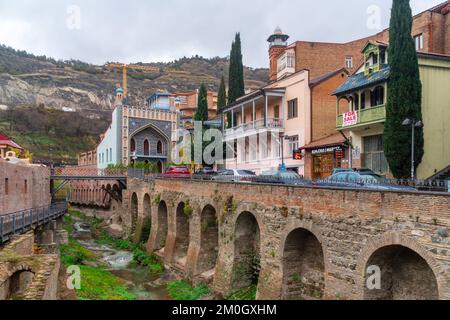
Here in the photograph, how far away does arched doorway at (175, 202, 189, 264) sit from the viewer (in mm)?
28000

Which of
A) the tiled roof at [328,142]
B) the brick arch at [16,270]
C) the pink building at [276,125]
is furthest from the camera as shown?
the pink building at [276,125]

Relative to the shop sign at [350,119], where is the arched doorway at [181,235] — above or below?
below

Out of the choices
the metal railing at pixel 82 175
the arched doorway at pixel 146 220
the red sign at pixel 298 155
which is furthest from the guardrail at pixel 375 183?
the metal railing at pixel 82 175

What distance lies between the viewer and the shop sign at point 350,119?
981 inches

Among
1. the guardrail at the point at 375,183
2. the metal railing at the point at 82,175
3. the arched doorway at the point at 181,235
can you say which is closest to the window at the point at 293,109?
the guardrail at the point at 375,183

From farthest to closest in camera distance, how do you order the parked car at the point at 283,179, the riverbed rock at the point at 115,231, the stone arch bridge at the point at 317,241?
the riverbed rock at the point at 115,231
the parked car at the point at 283,179
the stone arch bridge at the point at 317,241

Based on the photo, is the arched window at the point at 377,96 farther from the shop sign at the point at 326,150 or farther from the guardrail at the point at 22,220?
the guardrail at the point at 22,220

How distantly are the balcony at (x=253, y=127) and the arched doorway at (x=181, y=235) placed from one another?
1016 cm

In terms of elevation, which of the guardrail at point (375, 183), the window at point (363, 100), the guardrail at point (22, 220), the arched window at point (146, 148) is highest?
the window at point (363, 100)

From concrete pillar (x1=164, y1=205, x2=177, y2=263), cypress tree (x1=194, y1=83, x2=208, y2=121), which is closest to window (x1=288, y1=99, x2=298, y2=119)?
concrete pillar (x1=164, y1=205, x2=177, y2=263)

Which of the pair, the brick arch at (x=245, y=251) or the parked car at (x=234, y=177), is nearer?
the brick arch at (x=245, y=251)

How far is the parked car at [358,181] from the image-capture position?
49.8 feet

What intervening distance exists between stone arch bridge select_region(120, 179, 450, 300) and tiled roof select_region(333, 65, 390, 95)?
1013 cm

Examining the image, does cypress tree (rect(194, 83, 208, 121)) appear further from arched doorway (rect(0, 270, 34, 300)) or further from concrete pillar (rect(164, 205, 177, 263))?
arched doorway (rect(0, 270, 34, 300))
